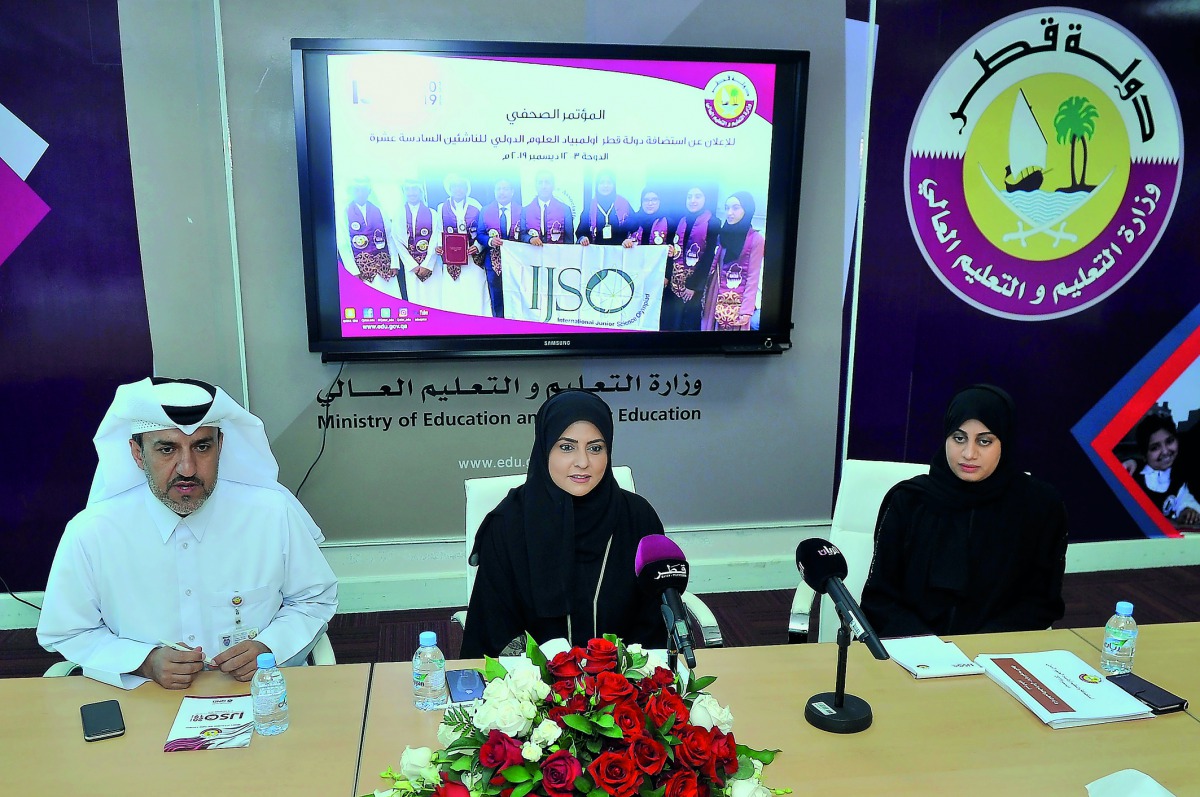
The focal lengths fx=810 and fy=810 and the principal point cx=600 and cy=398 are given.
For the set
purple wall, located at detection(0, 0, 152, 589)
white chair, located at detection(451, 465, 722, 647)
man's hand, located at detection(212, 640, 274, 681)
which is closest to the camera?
man's hand, located at detection(212, 640, 274, 681)

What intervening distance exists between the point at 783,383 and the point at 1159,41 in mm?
2411

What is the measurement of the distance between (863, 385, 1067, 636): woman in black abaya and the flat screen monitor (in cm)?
143

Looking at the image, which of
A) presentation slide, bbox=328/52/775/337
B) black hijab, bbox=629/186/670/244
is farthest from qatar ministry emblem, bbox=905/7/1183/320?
black hijab, bbox=629/186/670/244

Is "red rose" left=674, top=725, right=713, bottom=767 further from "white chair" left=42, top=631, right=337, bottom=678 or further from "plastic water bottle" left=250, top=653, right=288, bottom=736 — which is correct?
"white chair" left=42, top=631, right=337, bottom=678

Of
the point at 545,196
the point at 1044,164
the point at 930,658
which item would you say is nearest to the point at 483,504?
the point at 930,658

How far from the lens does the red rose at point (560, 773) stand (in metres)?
1.00

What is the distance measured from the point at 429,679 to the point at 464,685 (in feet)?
0.28

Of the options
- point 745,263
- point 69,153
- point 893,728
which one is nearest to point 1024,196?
point 745,263

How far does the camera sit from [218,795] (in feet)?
4.74

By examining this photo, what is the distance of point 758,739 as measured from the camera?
1.64m

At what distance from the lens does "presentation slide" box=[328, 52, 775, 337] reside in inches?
133

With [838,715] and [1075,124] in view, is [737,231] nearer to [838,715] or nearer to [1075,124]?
[1075,124]

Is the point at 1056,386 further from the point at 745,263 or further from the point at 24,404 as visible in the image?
the point at 24,404

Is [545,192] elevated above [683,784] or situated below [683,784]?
above
